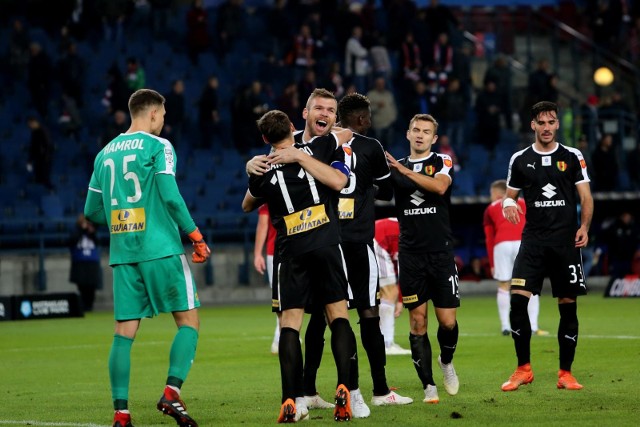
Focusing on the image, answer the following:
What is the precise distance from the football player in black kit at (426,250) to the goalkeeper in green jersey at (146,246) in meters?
2.27

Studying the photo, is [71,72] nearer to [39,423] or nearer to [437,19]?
[437,19]

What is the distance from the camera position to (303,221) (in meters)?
9.24

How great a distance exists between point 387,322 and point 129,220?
22.5 ft

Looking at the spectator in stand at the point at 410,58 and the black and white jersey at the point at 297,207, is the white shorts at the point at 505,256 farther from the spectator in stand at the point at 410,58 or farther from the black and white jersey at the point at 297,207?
the spectator in stand at the point at 410,58

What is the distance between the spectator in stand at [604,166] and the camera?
30.1 m

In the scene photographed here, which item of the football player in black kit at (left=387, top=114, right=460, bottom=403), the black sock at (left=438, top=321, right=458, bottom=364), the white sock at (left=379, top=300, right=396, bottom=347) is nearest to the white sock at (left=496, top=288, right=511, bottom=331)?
the white sock at (left=379, top=300, right=396, bottom=347)

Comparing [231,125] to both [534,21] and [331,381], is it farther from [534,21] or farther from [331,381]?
[331,381]

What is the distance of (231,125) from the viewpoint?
3088cm

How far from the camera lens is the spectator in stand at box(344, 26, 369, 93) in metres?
31.8

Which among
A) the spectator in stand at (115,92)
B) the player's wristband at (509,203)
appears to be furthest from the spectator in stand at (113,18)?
the player's wristband at (509,203)

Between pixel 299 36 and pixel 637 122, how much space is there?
8672 millimetres

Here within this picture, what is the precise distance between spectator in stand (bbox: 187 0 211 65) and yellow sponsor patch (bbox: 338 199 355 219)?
22052 mm

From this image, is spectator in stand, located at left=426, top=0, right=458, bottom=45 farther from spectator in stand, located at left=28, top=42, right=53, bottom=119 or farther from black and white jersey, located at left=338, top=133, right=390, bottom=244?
black and white jersey, located at left=338, top=133, right=390, bottom=244

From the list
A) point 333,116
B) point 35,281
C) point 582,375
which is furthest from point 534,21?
point 333,116
